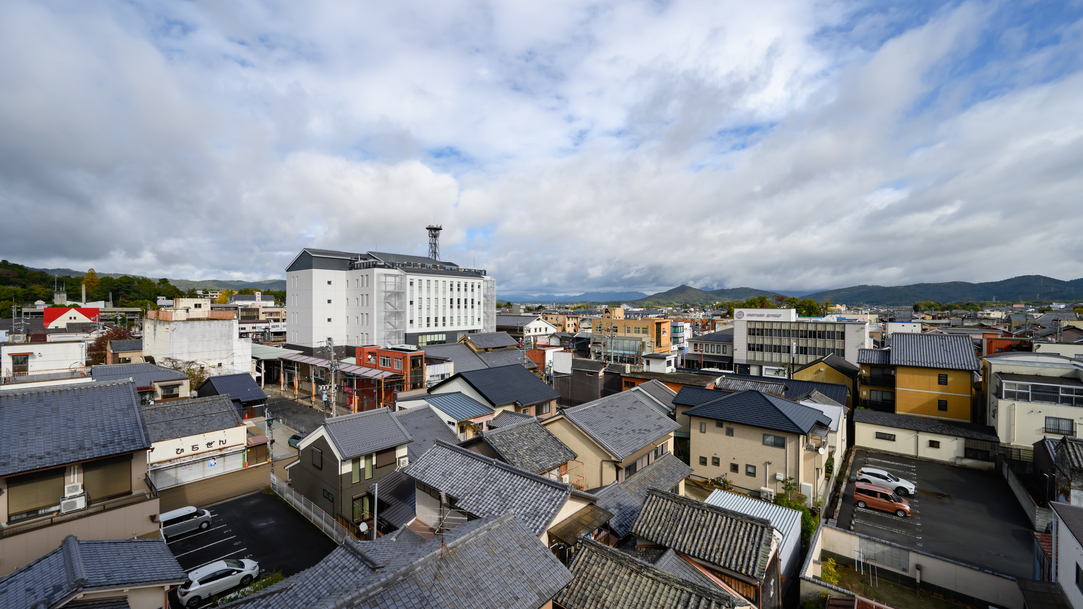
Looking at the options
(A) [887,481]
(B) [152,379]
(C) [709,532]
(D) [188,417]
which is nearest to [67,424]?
(D) [188,417]

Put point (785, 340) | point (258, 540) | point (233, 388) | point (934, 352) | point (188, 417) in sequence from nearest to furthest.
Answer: point (258, 540) < point (188, 417) < point (934, 352) < point (233, 388) < point (785, 340)

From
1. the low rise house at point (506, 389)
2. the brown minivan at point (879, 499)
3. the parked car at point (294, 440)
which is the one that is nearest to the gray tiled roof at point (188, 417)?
the parked car at point (294, 440)

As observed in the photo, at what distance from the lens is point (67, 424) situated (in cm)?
1315

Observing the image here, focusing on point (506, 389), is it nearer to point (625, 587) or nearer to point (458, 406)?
point (458, 406)

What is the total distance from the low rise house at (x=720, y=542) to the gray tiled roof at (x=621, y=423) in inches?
164

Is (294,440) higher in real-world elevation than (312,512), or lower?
lower

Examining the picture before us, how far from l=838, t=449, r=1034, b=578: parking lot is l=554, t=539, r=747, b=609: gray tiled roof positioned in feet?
51.0

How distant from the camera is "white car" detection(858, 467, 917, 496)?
2152cm

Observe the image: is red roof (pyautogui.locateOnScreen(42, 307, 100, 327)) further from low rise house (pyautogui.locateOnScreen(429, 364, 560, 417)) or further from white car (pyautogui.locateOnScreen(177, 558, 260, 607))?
white car (pyautogui.locateOnScreen(177, 558, 260, 607))

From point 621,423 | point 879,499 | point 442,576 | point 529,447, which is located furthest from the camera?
point 879,499

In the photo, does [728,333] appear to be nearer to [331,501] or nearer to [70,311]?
[331,501]

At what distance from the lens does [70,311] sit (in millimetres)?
68875

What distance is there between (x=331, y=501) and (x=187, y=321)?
33.9 meters

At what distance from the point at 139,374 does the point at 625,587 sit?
38977 millimetres
